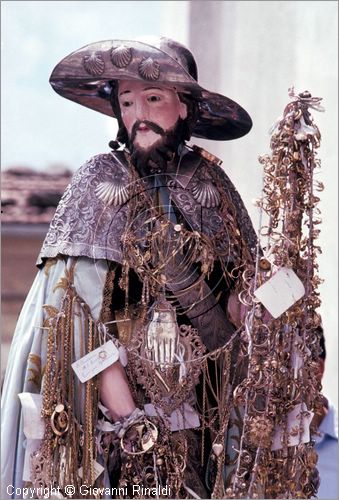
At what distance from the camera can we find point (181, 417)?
3.68 m

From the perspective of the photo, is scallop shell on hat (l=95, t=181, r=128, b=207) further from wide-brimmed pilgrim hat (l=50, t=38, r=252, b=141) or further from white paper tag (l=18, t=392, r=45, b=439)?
white paper tag (l=18, t=392, r=45, b=439)

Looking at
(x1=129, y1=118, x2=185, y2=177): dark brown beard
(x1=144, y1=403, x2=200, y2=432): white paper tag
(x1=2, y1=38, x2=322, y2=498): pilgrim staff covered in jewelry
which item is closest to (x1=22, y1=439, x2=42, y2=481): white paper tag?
(x1=2, y1=38, x2=322, y2=498): pilgrim staff covered in jewelry

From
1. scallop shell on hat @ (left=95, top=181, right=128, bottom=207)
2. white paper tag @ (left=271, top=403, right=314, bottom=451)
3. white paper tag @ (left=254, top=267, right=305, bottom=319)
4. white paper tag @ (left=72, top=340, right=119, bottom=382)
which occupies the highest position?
scallop shell on hat @ (left=95, top=181, right=128, bottom=207)

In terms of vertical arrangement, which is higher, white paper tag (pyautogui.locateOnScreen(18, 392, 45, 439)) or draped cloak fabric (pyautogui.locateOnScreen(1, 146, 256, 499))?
draped cloak fabric (pyautogui.locateOnScreen(1, 146, 256, 499))

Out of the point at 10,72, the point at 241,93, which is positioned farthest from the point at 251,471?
the point at 10,72

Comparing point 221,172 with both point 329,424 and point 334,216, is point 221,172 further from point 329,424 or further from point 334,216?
point 334,216

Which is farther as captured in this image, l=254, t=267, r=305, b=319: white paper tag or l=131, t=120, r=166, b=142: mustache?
l=131, t=120, r=166, b=142: mustache

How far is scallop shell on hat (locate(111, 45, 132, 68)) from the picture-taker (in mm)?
3613

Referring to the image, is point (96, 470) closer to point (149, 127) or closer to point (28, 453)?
point (28, 453)

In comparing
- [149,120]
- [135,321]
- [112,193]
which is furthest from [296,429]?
[149,120]

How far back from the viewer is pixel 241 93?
5.23m

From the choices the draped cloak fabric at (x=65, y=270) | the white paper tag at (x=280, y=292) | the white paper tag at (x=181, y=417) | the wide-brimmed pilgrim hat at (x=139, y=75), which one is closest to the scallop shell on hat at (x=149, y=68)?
the wide-brimmed pilgrim hat at (x=139, y=75)

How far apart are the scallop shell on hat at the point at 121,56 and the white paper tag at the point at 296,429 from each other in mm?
908

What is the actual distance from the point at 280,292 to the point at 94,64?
698mm
